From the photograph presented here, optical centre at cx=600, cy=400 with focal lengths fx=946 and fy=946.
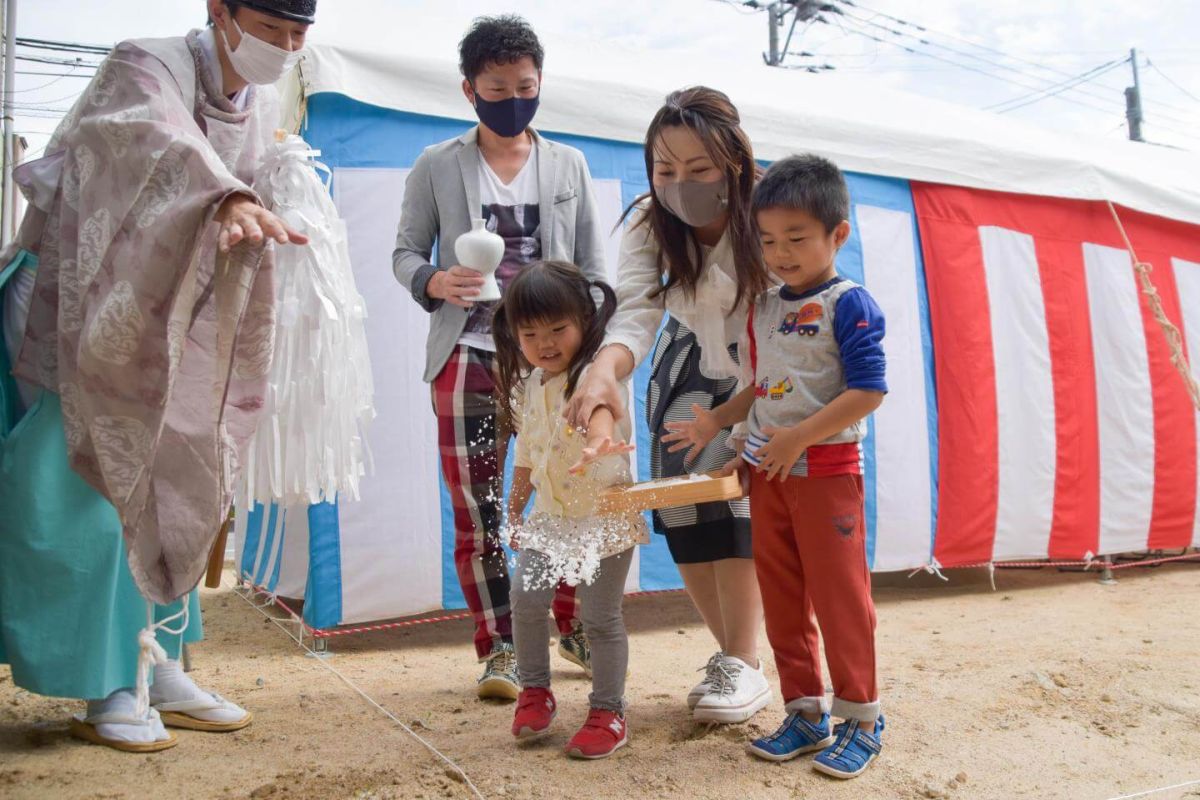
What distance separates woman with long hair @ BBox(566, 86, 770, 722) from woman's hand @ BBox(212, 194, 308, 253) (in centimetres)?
65

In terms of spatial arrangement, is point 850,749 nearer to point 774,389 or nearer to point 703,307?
point 774,389

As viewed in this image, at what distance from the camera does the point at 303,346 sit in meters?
2.00

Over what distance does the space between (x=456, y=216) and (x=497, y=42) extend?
0.43 meters

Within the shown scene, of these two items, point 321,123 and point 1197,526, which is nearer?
point 321,123

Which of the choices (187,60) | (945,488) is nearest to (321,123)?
(187,60)

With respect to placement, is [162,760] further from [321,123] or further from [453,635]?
[321,123]

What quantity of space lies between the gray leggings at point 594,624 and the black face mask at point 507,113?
42.8 inches

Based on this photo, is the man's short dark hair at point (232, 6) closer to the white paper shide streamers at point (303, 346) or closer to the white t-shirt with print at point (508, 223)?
the white paper shide streamers at point (303, 346)

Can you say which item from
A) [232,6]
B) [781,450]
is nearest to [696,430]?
[781,450]

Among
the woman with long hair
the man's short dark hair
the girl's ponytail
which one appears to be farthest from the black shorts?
the man's short dark hair

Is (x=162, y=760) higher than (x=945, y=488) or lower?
lower

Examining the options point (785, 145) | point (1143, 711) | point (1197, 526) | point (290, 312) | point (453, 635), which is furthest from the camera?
point (1197, 526)

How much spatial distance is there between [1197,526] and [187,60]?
4.82m

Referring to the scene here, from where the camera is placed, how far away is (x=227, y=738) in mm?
2004
